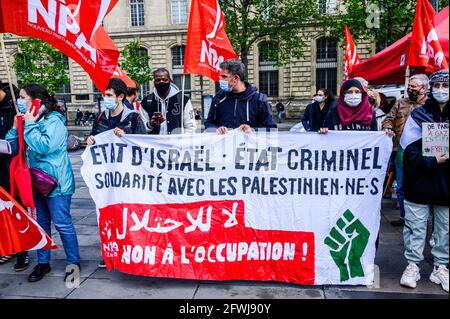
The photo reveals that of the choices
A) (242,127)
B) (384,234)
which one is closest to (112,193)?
(242,127)

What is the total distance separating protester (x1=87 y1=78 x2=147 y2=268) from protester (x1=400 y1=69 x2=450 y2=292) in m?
2.55

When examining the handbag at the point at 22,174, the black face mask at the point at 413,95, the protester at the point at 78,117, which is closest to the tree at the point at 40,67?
the protester at the point at 78,117

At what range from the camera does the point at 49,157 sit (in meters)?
3.91

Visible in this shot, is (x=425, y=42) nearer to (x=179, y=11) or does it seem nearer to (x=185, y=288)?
(x=185, y=288)

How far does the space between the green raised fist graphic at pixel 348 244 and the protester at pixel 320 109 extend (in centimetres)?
293

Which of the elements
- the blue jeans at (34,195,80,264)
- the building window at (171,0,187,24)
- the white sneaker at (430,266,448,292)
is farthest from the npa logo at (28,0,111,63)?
the building window at (171,0,187,24)

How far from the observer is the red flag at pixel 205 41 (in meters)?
5.09

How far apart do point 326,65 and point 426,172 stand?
92.6 feet

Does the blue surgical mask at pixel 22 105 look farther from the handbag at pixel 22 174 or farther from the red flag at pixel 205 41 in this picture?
the red flag at pixel 205 41

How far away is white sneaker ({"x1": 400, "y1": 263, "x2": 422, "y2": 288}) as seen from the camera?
3703 mm

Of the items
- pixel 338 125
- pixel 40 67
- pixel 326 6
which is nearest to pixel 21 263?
pixel 338 125

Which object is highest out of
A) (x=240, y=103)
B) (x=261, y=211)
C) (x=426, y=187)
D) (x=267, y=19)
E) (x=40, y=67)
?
(x=267, y=19)

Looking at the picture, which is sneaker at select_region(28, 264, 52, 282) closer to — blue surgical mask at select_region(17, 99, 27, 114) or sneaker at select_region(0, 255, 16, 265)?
sneaker at select_region(0, 255, 16, 265)

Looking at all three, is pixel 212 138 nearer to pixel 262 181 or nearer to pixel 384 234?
pixel 262 181
